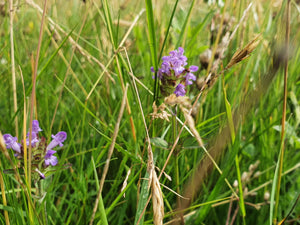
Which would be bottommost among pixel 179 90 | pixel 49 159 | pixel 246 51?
pixel 49 159

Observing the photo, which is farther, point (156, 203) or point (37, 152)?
point (37, 152)

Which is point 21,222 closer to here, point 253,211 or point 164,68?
point 164,68

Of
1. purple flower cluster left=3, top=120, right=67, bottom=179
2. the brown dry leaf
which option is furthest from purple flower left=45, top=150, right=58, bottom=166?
the brown dry leaf

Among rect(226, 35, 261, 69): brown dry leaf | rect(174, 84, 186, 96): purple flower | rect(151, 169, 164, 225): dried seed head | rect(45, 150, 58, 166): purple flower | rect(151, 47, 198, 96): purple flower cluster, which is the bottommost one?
rect(45, 150, 58, 166): purple flower

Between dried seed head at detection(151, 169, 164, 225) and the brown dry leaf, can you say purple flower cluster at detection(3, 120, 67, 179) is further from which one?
the brown dry leaf

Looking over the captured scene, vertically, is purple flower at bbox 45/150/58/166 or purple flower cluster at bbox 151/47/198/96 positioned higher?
purple flower cluster at bbox 151/47/198/96

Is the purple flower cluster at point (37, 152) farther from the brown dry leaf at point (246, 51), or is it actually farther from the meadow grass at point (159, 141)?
the brown dry leaf at point (246, 51)

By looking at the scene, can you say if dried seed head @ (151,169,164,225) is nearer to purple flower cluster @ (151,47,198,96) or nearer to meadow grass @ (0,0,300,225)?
meadow grass @ (0,0,300,225)

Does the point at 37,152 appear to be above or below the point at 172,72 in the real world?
below

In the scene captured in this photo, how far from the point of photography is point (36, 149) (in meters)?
0.74

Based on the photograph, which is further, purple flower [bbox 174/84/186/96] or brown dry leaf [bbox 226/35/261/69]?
purple flower [bbox 174/84/186/96]

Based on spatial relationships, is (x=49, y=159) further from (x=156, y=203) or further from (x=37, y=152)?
(x=156, y=203)

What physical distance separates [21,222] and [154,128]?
0.35 m

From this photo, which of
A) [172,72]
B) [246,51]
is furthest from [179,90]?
[246,51]
